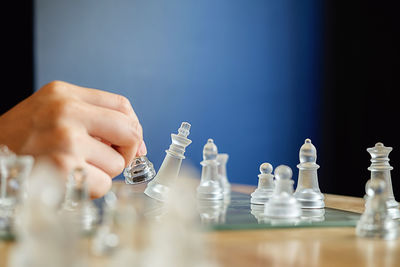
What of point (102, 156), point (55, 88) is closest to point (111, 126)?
point (102, 156)

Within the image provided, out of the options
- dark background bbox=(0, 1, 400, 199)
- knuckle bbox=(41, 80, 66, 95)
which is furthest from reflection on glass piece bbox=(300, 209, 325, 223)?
dark background bbox=(0, 1, 400, 199)

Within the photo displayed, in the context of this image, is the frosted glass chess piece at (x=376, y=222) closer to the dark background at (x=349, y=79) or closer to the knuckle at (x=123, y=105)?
the knuckle at (x=123, y=105)

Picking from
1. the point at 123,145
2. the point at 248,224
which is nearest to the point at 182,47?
the point at 123,145

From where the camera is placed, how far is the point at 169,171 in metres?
1.44

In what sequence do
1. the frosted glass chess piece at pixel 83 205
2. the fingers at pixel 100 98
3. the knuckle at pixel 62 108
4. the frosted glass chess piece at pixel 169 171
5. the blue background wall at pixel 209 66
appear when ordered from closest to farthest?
1. the frosted glass chess piece at pixel 83 205
2. the knuckle at pixel 62 108
3. the fingers at pixel 100 98
4. the frosted glass chess piece at pixel 169 171
5. the blue background wall at pixel 209 66

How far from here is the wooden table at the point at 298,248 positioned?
2.21ft

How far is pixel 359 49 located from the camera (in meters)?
3.54

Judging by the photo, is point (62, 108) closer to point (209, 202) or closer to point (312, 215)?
point (209, 202)

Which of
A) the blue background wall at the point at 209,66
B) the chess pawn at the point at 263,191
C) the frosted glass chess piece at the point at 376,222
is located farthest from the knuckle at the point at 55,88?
the blue background wall at the point at 209,66

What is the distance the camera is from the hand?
1.14 metres

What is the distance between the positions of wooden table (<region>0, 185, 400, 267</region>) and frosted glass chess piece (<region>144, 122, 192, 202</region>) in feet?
1.75

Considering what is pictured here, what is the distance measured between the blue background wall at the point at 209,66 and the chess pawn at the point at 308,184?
2.32 metres

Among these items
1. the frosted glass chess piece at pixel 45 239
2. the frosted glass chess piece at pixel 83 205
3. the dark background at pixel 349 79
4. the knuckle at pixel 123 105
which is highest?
the dark background at pixel 349 79

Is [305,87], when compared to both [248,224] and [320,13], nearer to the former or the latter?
[320,13]
